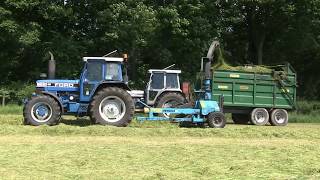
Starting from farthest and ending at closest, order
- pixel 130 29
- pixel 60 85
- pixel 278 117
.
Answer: pixel 130 29 < pixel 278 117 < pixel 60 85

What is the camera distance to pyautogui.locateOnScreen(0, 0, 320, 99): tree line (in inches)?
1121

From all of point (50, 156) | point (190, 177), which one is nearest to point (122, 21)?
point (50, 156)

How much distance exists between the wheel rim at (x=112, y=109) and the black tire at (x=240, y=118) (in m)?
7.58

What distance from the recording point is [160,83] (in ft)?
70.3

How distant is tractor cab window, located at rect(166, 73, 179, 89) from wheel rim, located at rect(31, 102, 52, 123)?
18.9 feet

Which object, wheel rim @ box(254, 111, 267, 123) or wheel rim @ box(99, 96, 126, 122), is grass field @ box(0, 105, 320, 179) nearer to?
wheel rim @ box(99, 96, 126, 122)

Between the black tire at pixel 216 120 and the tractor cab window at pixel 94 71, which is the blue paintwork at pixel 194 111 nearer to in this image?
the black tire at pixel 216 120

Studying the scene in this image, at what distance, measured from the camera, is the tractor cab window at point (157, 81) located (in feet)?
70.3

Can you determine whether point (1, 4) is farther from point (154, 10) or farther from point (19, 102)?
point (154, 10)

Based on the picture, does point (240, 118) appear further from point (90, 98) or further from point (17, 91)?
point (17, 91)

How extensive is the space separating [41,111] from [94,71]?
197 centimetres

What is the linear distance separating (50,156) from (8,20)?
1911cm

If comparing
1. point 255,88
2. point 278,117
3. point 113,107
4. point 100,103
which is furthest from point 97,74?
point 278,117

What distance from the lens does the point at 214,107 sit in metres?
18.5
